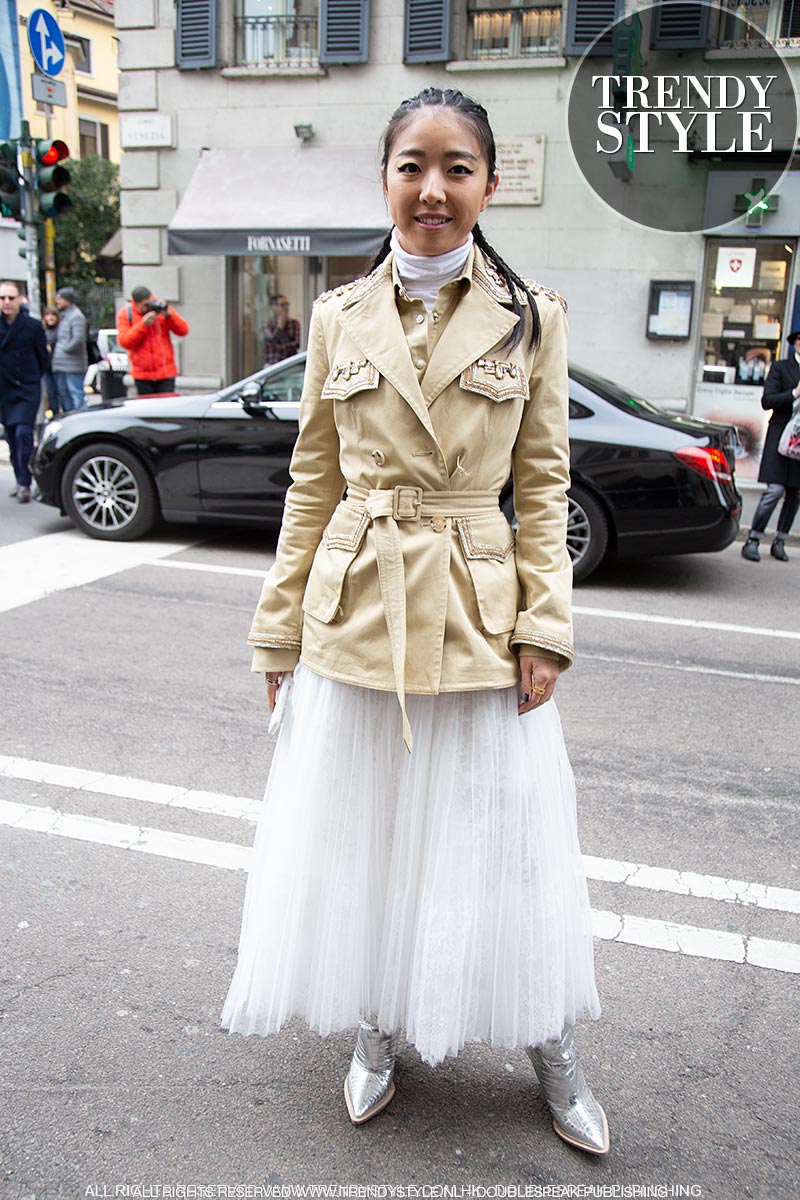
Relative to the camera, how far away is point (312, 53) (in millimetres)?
14469

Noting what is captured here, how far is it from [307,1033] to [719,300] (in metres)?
12.3

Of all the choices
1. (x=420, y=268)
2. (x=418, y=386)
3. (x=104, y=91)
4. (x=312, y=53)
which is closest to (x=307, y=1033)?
(x=418, y=386)

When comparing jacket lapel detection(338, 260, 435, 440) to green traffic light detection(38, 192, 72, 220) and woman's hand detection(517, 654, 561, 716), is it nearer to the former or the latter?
woman's hand detection(517, 654, 561, 716)

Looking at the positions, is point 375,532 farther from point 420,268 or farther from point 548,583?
point 420,268

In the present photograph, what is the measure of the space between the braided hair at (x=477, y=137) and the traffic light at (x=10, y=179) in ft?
41.8

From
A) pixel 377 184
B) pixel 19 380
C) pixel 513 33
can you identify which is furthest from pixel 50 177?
pixel 513 33

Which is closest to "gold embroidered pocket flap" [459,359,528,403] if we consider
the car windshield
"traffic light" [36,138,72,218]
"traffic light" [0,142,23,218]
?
the car windshield

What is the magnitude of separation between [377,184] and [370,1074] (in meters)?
12.0

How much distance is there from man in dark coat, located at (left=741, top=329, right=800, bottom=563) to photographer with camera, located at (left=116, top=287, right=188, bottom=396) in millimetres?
6358

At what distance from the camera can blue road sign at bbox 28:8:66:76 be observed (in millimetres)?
13031

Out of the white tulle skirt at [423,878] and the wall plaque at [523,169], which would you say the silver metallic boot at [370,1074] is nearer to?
the white tulle skirt at [423,878]

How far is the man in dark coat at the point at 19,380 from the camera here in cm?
1009

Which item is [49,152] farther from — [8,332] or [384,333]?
[384,333]

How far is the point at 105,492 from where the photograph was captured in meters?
8.25
